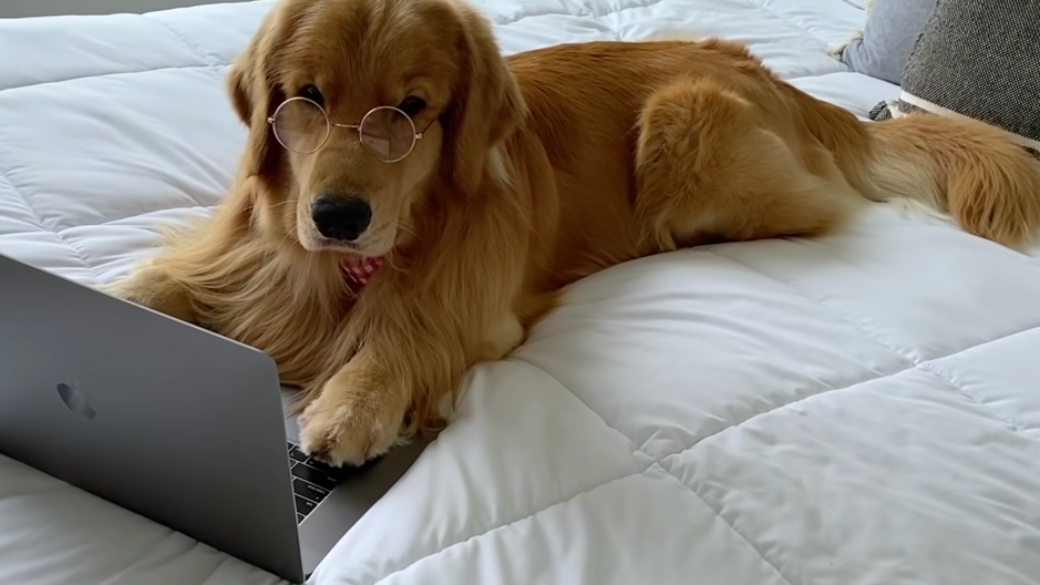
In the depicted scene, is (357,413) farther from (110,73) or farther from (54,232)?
(110,73)

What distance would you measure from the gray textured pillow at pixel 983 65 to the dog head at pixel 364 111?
44.0 inches

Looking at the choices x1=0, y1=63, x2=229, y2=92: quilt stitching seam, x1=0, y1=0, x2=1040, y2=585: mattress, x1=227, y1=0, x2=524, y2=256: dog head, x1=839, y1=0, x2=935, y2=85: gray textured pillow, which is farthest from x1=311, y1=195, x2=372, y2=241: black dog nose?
x1=839, y1=0, x2=935, y2=85: gray textured pillow

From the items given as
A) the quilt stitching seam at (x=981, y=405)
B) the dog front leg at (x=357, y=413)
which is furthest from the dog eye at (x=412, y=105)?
the quilt stitching seam at (x=981, y=405)

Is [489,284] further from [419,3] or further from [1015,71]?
[1015,71]

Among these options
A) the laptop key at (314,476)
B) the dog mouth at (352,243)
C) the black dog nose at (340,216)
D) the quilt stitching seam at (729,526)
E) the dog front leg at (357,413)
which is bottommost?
the laptop key at (314,476)

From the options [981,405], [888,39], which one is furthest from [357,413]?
[888,39]

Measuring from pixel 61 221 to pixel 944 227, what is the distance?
1586mm

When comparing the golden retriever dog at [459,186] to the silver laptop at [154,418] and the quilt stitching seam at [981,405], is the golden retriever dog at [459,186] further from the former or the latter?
the quilt stitching seam at [981,405]

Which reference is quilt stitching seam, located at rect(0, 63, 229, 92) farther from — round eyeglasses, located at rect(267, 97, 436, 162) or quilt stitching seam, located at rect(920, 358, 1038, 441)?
quilt stitching seam, located at rect(920, 358, 1038, 441)

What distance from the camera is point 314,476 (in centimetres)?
120

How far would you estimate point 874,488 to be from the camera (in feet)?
3.72

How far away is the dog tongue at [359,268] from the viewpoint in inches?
57.9

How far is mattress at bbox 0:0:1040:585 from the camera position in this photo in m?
1.04

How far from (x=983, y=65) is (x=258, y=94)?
4.86ft
